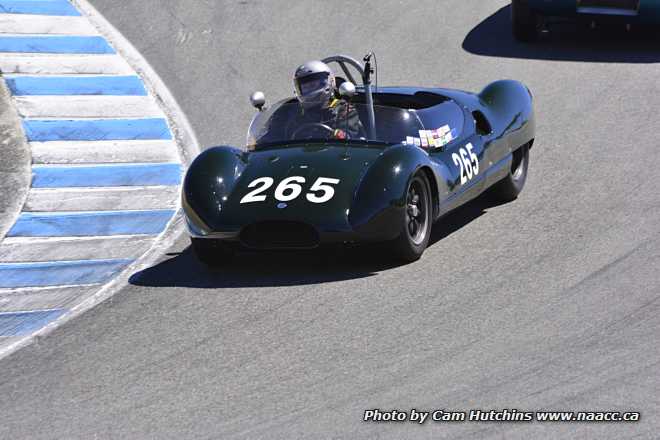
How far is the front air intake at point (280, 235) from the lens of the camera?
7.55 meters

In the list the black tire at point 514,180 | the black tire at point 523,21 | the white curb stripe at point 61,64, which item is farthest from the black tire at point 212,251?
the black tire at point 523,21

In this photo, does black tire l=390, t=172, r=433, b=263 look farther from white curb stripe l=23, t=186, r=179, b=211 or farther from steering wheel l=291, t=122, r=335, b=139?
white curb stripe l=23, t=186, r=179, b=211

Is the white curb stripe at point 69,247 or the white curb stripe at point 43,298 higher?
the white curb stripe at point 43,298

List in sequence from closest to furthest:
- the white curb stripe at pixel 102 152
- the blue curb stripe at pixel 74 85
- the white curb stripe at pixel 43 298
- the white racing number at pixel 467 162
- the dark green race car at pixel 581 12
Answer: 1. the white curb stripe at pixel 43 298
2. the white racing number at pixel 467 162
3. the white curb stripe at pixel 102 152
4. the blue curb stripe at pixel 74 85
5. the dark green race car at pixel 581 12

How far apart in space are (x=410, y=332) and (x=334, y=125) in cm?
245

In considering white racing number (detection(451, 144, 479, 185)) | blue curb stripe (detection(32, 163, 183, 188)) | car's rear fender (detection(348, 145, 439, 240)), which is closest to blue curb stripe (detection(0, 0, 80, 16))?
blue curb stripe (detection(32, 163, 183, 188))

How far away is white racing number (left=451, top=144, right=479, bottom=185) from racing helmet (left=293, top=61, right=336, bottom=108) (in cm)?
94

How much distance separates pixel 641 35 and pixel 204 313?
8613 mm

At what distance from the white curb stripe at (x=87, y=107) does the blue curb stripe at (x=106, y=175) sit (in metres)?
1.32

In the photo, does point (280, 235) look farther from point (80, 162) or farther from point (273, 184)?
point (80, 162)

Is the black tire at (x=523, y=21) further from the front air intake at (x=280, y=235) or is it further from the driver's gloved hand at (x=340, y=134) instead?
the front air intake at (x=280, y=235)

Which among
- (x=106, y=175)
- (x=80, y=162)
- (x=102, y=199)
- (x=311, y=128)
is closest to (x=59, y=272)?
(x=102, y=199)

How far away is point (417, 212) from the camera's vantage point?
7965 mm

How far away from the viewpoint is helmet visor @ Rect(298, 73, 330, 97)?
8.60 metres
